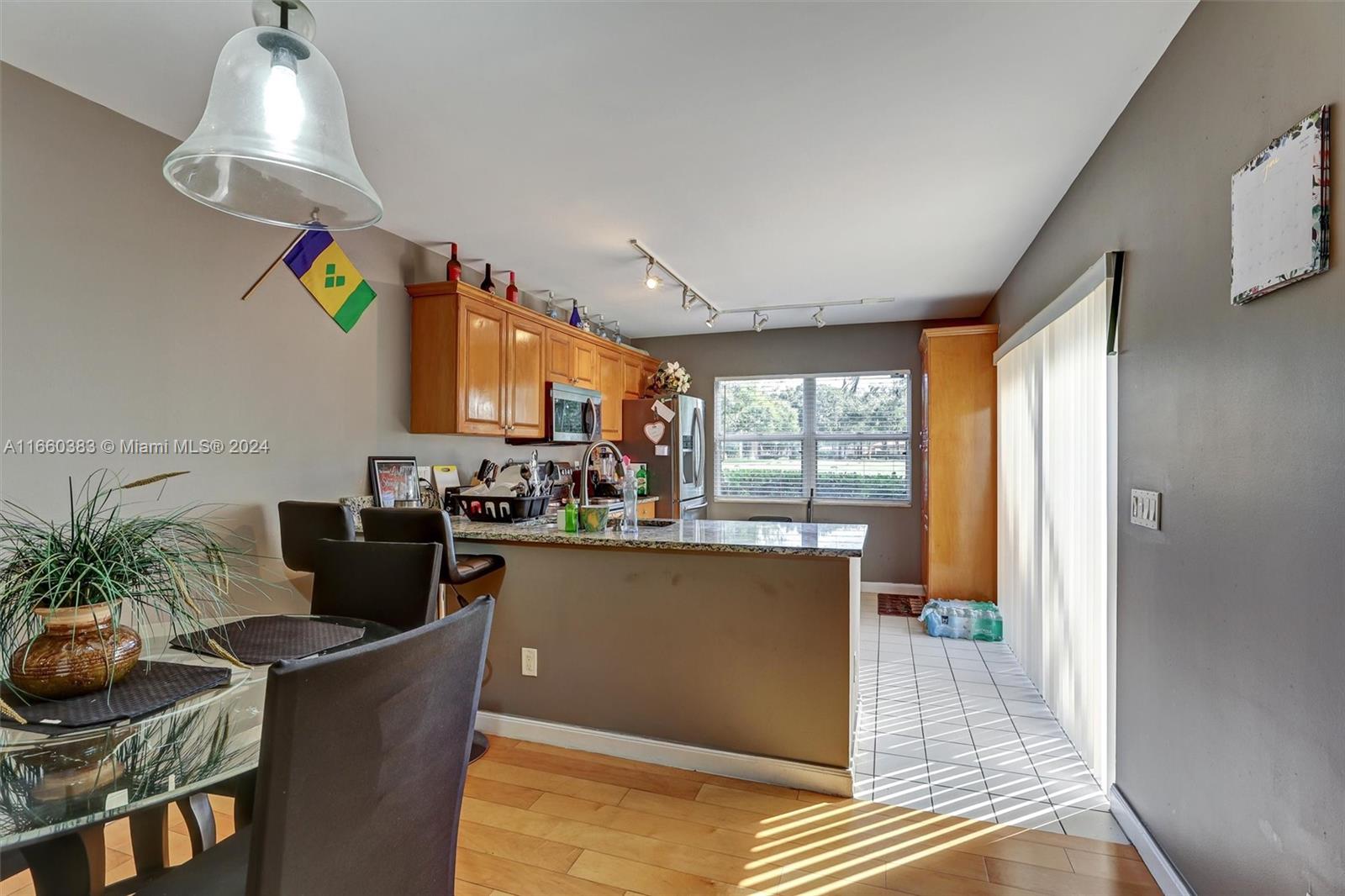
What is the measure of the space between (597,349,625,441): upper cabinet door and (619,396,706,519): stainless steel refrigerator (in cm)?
13

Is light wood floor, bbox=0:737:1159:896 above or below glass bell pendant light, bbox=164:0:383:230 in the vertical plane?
below

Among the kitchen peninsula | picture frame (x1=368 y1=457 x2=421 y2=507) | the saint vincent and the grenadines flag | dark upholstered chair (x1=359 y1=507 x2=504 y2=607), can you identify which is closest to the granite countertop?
the kitchen peninsula

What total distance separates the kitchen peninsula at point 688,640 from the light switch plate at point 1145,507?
0.87 metres

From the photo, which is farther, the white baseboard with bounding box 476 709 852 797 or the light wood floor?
the white baseboard with bounding box 476 709 852 797

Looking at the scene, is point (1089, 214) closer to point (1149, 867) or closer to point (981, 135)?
point (981, 135)

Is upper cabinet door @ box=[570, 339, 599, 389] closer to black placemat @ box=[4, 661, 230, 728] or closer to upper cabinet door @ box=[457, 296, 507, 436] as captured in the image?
upper cabinet door @ box=[457, 296, 507, 436]

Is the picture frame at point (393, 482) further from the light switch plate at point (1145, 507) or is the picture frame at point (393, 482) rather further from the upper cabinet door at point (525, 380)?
the light switch plate at point (1145, 507)

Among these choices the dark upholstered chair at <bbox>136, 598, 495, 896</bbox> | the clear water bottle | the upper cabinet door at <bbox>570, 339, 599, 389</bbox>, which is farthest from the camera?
the upper cabinet door at <bbox>570, 339, 599, 389</bbox>

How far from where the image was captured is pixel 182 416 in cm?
240

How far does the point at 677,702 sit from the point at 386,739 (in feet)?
5.84

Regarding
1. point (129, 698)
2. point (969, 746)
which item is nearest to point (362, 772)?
point (129, 698)

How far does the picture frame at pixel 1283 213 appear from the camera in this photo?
1199 millimetres

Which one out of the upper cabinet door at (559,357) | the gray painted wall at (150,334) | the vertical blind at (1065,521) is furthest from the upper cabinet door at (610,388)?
the vertical blind at (1065,521)

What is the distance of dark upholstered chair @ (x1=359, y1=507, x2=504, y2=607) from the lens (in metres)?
2.44
